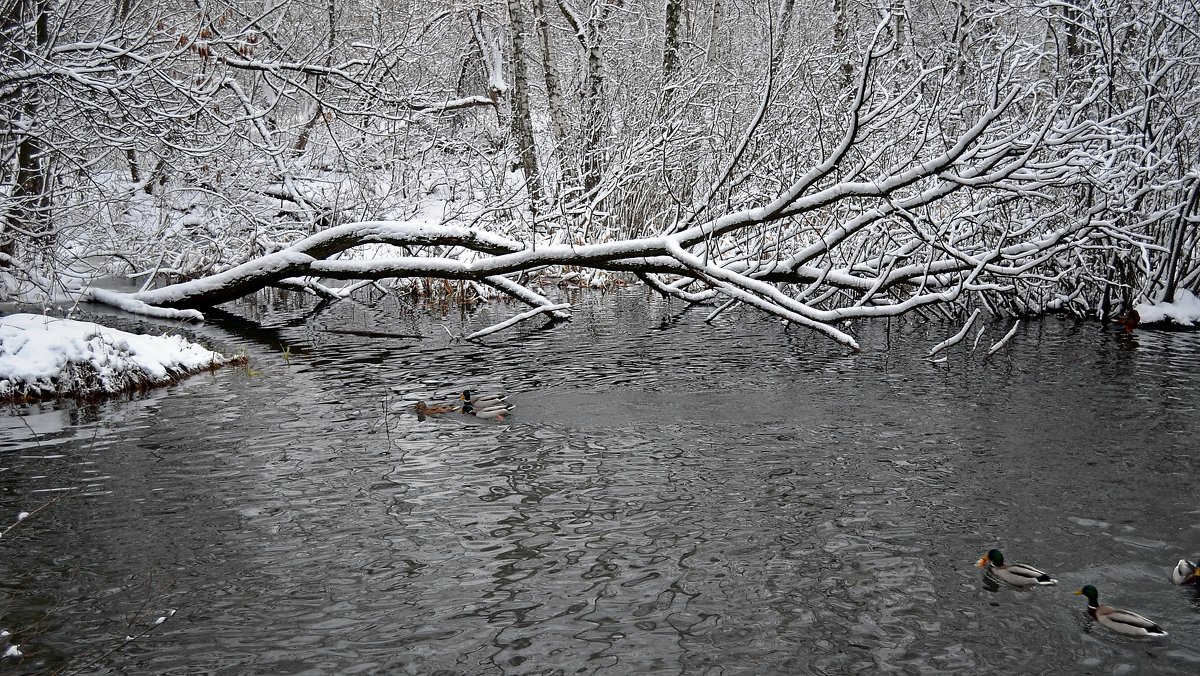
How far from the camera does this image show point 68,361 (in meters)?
10.6

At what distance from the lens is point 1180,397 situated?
10.0 m

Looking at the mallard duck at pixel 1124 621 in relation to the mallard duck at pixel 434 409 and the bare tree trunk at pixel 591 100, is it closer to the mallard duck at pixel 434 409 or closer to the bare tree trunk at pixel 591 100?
the mallard duck at pixel 434 409

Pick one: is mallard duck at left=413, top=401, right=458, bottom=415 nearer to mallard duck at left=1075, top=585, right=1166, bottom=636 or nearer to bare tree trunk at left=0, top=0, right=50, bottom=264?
bare tree trunk at left=0, top=0, right=50, bottom=264

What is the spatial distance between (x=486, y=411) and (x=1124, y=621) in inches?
238

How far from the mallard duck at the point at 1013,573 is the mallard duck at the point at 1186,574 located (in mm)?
684

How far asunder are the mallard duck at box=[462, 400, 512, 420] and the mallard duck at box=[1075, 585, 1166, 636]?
18.8 ft

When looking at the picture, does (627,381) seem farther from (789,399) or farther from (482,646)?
(482,646)

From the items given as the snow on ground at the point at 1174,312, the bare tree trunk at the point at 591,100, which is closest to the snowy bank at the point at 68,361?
the bare tree trunk at the point at 591,100

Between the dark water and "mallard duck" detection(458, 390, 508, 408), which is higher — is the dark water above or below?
below

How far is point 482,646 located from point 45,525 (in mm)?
3647

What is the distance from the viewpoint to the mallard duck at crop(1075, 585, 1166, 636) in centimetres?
497

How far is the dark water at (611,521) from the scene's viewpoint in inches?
197

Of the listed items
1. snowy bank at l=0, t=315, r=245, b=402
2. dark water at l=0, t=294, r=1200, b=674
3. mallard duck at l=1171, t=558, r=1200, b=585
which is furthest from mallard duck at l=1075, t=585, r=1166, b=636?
snowy bank at l=0, t=315, r=245, b=402

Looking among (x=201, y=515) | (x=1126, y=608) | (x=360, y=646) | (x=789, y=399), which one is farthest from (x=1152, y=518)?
(x=201, y=515)
